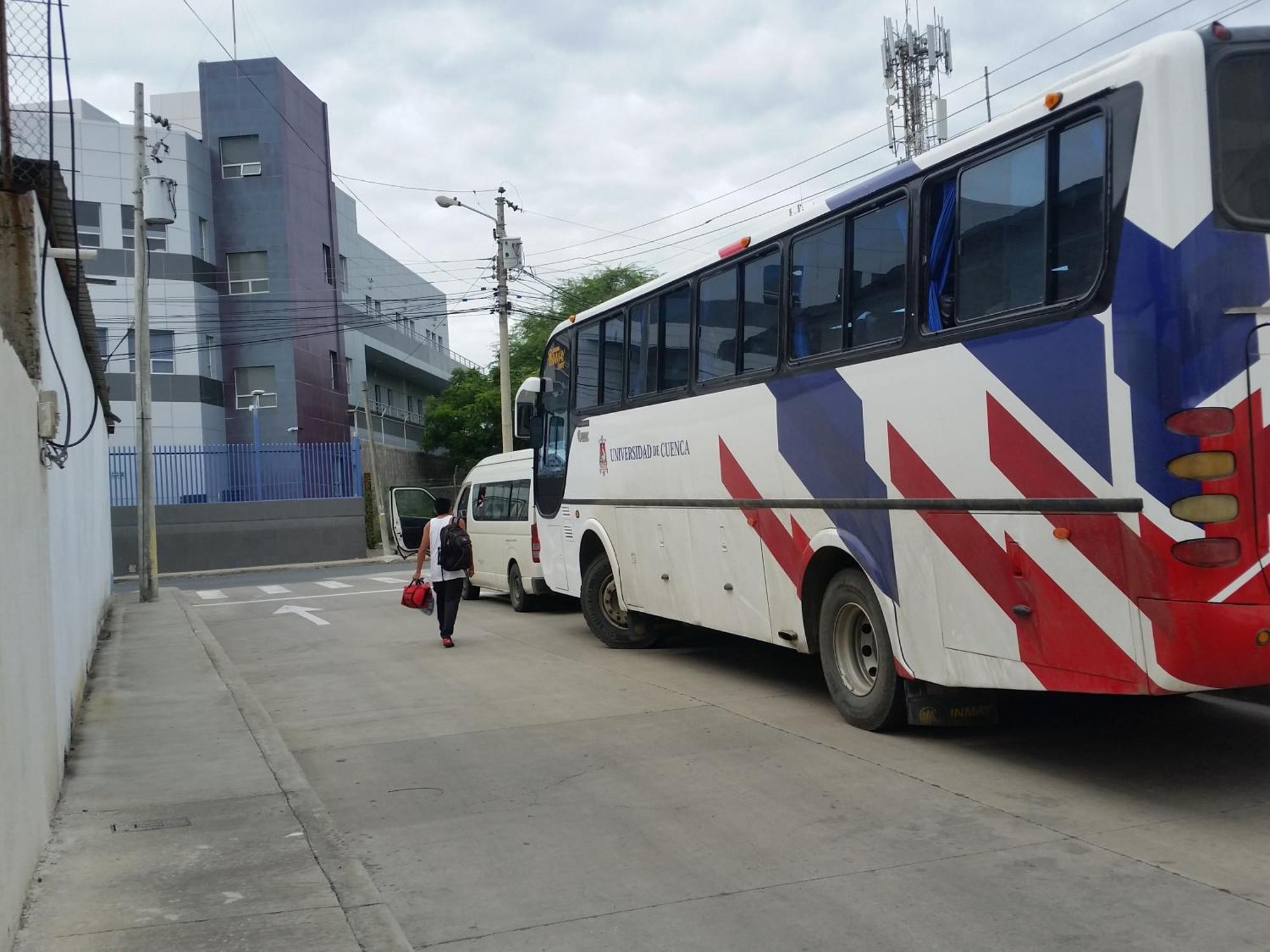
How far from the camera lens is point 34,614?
6.11m

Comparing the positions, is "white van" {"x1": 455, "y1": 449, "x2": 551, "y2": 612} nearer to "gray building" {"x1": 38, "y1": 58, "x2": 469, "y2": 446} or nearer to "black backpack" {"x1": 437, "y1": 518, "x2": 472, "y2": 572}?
"black backpack" {"x1": 437, "y1": 518, "x2": 472, "y2": 572}

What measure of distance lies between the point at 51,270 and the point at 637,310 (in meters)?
5.18

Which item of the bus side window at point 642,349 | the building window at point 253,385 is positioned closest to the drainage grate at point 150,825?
the bus side window at point 642,349

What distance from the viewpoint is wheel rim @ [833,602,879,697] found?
816cm

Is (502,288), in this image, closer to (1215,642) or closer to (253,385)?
(253,385)

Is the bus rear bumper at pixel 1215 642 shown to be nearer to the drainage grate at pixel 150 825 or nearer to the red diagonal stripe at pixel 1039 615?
the red diagonal stripe at pixel 1039 615

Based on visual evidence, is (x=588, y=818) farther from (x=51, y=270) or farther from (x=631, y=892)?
(x=51, y=270)

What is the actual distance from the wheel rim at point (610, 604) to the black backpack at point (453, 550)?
1.66 meters

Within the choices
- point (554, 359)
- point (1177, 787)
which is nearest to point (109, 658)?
point (554, 359)

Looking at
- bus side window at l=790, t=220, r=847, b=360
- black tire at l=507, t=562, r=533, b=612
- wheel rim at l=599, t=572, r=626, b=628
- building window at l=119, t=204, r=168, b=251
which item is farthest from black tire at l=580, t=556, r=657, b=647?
building window at l=119, t=204, r=168, b=251

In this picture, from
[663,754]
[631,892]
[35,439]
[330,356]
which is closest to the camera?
[631,892]

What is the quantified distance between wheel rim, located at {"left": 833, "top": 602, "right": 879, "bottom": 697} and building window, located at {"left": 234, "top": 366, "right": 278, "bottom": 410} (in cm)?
3649

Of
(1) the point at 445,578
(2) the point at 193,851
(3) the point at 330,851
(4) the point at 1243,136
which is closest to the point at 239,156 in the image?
(1) the point at 445,578

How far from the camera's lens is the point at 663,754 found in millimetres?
7680
